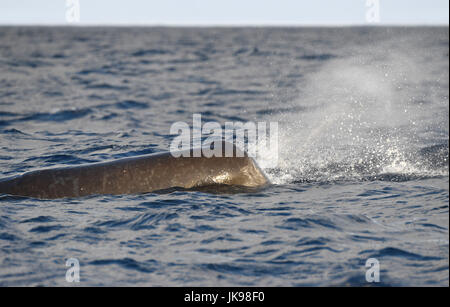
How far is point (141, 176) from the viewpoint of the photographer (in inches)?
370

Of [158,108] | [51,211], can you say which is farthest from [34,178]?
[158,108]

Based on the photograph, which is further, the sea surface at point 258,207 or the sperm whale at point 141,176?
the sperm whale at point 141,176

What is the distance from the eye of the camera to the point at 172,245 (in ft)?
23.0

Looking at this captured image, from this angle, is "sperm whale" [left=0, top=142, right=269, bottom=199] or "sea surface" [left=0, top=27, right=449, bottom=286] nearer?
"sea surface" [left=0, top=27, right=449, bottom=286]

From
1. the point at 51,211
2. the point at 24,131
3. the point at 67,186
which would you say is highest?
the point at 24,131

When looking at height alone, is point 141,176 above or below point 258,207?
above

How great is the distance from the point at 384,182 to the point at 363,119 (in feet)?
27.5

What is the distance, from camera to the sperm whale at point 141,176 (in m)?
9.28

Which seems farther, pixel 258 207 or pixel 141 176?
pixel 141 176

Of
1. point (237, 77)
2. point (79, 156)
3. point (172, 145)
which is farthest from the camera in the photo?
point (237, 77)

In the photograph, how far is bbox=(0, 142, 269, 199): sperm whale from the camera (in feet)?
30.5
